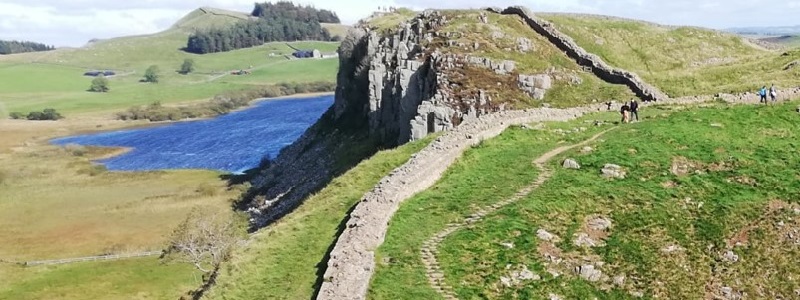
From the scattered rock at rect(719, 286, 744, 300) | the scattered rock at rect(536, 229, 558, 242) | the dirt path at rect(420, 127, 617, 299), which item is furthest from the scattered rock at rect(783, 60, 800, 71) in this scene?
the scattered rock at rect(536, 229, 558, 242)

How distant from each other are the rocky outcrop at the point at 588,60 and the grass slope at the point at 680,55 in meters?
4.98

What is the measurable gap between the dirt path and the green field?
314 mm

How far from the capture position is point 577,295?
89.3 ft

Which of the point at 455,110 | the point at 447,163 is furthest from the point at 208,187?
the point at 447,163

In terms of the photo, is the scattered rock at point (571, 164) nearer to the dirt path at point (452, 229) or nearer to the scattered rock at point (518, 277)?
the dirt path at point (452, 229)

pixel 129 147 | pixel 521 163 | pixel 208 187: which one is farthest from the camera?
pixel 129 147

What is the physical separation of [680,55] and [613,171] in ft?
213

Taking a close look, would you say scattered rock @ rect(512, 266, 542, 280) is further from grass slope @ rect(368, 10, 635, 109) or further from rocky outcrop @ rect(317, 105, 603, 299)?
grass slope @ rect(368, 10, 635, 109)

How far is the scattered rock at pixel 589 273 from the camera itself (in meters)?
28.3

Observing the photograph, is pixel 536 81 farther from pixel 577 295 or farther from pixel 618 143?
pixel 577 295

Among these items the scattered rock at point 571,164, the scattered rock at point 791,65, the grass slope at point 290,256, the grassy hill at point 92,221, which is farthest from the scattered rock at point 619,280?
the scattered rock at point 791,65

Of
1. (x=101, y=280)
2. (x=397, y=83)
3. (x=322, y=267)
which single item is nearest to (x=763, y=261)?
(x=322, y=267)

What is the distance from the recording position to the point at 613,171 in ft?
121

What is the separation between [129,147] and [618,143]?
16451cm
